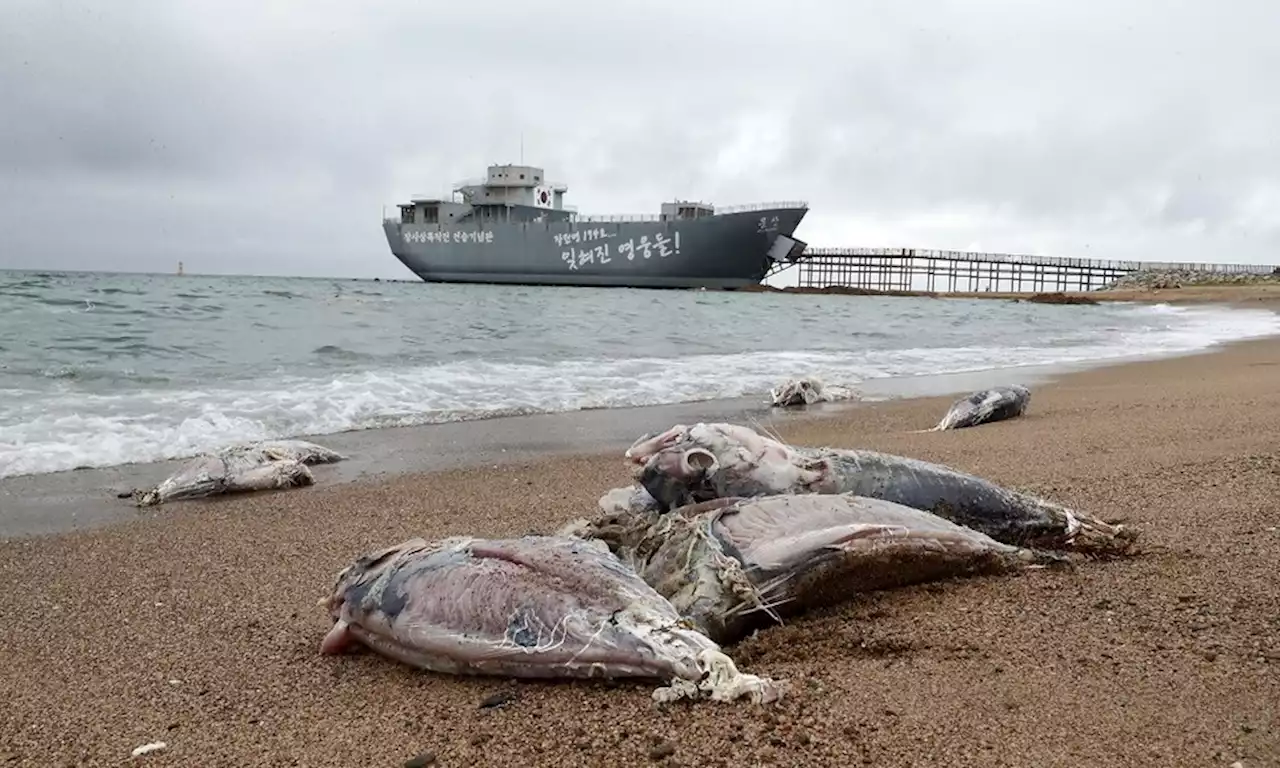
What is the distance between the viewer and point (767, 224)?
165ft

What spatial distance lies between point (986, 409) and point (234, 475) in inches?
223

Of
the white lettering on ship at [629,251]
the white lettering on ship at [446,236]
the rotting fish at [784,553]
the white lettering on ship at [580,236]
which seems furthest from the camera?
the white lettering on ship at [446,236]

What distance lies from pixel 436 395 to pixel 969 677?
7510 mm

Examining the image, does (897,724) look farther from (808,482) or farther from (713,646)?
(808,482)

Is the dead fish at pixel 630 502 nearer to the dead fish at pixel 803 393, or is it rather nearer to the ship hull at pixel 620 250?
the dead fish at pixel 803 393

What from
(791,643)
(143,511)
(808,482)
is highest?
(808,482)

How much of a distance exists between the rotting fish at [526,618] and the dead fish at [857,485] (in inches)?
27.9

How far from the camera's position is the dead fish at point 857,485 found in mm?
3109

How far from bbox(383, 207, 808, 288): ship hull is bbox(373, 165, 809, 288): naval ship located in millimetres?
59

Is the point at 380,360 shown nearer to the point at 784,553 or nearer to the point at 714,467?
the point at 714,467

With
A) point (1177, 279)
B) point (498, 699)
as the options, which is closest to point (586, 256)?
point (1177, 279)

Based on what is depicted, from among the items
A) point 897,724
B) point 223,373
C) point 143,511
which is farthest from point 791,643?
point 223,373

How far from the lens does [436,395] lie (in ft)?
29.6

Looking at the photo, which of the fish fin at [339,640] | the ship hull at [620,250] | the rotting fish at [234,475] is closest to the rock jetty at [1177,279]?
the ship hull at [620,250]
